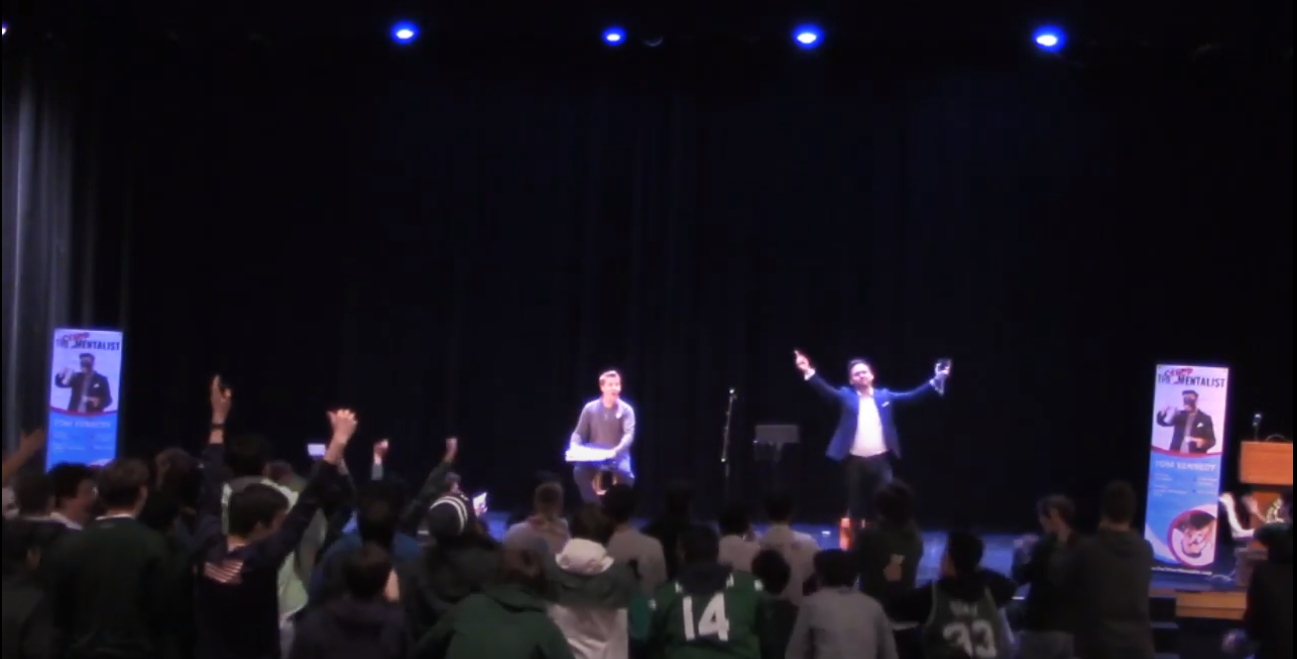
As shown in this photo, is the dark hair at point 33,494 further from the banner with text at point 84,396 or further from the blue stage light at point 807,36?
the blue stage light at point 807,36

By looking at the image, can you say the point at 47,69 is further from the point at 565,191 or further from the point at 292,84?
the point at 565,191

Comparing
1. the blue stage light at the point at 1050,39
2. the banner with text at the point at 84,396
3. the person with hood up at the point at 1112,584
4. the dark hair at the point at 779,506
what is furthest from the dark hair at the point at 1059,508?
the banner with text at the point at 84,396

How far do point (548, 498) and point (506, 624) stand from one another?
1.88m

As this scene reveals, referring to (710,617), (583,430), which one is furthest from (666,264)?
(710,617)

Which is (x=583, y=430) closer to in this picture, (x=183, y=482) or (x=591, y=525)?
(x=591, y=525)

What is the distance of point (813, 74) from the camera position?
12695 mm

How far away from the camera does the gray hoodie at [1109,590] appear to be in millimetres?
5410

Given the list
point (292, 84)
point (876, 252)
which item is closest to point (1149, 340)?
point (876, 252)

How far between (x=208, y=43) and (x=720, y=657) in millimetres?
8923

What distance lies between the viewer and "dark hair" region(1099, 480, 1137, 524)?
538 cm

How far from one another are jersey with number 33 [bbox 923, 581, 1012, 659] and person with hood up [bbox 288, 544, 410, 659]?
1.85 meters

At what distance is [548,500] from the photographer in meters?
5.95

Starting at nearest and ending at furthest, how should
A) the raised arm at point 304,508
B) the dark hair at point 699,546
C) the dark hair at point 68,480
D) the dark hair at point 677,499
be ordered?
1. the raised arm at point 304,508
2. the dark hair at point 68,480
3. the dark hair at point 699,546
4. the dark hair at point 677,499

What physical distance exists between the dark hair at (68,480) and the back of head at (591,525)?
1.66 m
